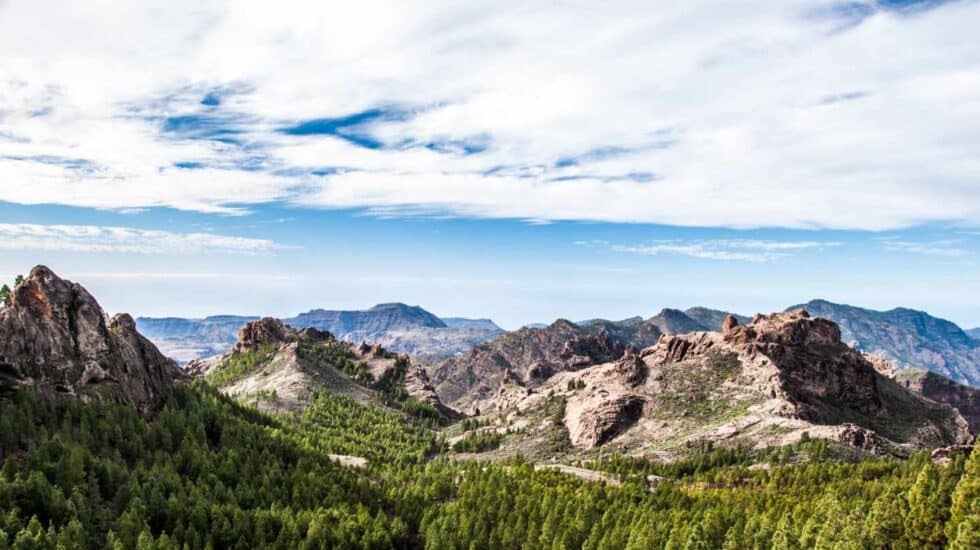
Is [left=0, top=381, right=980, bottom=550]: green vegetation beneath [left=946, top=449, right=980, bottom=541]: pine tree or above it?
beneath

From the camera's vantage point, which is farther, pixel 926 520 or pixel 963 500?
pixel 926 520

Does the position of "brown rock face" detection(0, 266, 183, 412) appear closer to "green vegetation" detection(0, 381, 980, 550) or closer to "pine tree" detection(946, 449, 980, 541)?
"green vegetation" detection(0, 381, 980, 550)

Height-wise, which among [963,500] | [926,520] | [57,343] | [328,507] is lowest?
[328,507]

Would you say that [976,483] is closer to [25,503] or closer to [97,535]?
[97,535]

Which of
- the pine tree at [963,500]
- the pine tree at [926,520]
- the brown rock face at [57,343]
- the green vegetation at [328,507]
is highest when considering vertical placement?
the brown rock face at [57,343]

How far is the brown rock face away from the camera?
171 m

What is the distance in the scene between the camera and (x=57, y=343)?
18188 cm

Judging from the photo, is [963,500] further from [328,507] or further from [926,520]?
[328,507]

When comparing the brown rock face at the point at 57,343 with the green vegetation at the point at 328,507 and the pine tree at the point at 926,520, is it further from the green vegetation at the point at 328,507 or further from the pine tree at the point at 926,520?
the pine tree at the point at 926,520

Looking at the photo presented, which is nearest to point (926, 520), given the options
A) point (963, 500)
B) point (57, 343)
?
point (963, 500)

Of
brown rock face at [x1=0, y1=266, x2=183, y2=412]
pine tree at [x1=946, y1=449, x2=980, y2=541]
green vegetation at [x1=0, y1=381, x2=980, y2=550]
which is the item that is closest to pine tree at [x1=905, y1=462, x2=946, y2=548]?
green vegetation at [x1=0, y1=381, x2=980, y2=550]

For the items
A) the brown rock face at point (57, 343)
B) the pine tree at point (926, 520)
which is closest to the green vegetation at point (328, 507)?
the pine tree at point (926, 520)

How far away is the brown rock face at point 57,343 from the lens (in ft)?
561

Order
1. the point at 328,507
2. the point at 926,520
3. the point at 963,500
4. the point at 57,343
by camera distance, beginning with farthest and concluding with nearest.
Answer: the point at 328,507 < the point at 57,343 < the point at 926,520 < the point at 963,500
